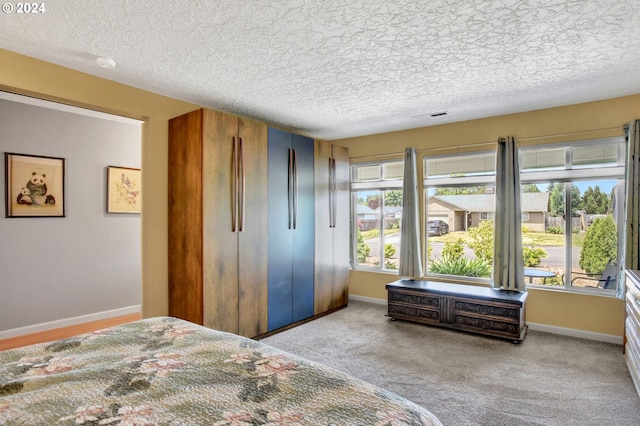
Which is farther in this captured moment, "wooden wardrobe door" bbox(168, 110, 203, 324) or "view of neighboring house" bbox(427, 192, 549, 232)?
"view of neighboring house" bbox(427, 192, 549, 232)

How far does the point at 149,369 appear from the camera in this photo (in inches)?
55.3

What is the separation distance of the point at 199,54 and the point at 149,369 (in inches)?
89.2

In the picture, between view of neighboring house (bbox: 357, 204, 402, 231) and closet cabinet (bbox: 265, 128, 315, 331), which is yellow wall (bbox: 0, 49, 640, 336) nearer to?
closet cabinet (bbox: 265, 128, 315, 331)

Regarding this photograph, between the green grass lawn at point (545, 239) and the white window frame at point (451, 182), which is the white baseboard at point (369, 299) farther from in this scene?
the green grass lawn at point (545, 239)

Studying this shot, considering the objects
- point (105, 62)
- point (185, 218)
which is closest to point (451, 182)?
point (185, 218)

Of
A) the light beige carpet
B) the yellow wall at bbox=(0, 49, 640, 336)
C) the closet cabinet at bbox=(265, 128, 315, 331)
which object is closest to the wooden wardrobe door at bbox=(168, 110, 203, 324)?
the yellow wall at bbox=(0, 49, 640, 336)

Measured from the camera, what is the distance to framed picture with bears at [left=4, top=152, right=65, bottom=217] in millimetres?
3845

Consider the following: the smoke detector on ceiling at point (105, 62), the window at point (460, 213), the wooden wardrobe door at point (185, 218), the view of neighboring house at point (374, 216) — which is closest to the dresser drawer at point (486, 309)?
the window at point (460, 213)

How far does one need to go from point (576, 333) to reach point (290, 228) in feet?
11.5

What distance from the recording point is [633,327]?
284 centimetres

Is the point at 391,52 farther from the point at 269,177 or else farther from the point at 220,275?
the point at 220,275

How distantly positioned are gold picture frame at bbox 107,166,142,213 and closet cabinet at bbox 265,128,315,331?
2291 millimetres

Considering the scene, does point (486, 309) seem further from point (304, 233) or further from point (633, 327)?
point (304, 233)

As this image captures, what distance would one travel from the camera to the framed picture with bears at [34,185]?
3.84 metres
